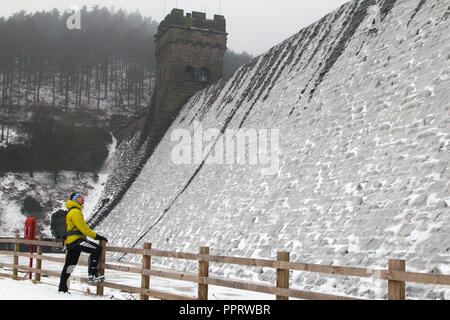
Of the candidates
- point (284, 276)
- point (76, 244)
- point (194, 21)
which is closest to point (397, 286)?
point (284, 276)

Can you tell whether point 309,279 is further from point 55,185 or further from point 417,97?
point 55,185

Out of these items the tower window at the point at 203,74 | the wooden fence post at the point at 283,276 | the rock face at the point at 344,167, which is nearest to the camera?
the wooden fence post at the point at 283,276

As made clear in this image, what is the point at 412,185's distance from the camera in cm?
997

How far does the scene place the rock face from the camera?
958 cm

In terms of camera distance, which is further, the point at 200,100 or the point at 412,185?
the point at 200,100

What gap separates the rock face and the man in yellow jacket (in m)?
3.92

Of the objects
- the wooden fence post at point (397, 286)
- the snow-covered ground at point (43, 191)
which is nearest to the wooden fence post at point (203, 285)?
the wooden fence post at point (397, 286)

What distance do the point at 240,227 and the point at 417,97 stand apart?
588 cm

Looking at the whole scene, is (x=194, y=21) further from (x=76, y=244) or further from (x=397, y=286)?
(x=397, y=286)

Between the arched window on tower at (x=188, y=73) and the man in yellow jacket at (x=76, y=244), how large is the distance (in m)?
27.0

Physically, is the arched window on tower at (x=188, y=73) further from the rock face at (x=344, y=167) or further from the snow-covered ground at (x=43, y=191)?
the rock face at (x=344, y=167)

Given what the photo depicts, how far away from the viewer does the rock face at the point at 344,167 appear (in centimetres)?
958

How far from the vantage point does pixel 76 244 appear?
8961 mm
